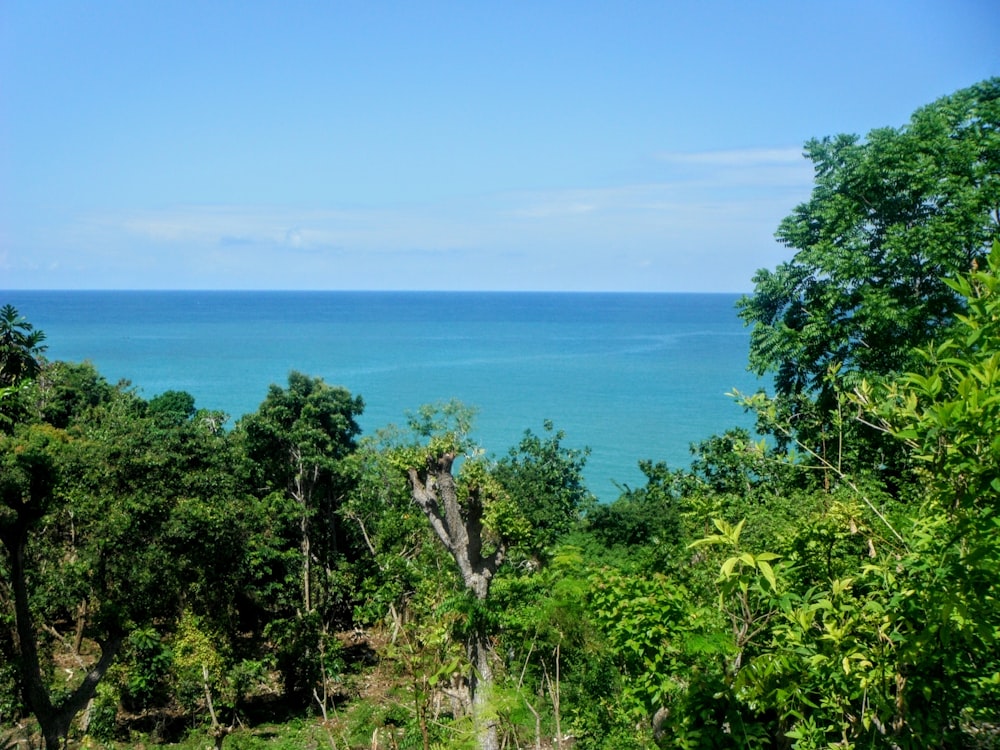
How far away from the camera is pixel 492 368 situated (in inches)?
3125

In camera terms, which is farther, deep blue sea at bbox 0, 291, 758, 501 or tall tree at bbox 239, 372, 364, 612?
deep blue sea at bbox 0, 291, 758, 501

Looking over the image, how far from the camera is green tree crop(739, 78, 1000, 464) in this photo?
486 inches

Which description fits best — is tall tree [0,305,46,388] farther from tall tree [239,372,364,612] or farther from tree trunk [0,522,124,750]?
tall tree [239,372,364,612]

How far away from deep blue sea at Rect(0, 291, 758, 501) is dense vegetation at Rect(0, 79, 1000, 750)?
13.4ft

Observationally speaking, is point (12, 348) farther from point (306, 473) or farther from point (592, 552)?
point (306, 473)

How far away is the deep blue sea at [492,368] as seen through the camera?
4784cm

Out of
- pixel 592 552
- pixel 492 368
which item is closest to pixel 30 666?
pixel 592 552

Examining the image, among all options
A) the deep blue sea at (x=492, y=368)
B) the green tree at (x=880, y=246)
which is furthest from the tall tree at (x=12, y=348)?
the deep blue sea at (x=492, y=368)

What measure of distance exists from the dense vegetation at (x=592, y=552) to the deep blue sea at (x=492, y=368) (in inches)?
161

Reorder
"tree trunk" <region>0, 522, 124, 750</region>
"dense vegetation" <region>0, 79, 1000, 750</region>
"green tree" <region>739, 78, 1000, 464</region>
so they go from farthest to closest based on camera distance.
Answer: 1. "green tree" <region>739, 78, 1000, 464</region>
2. "tree trunk" <region>0, 522, 124, 750</region>
3. "dense vegetation" <region>0, 79, 1000, 750</region>

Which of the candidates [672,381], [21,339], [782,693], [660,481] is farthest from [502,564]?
[672,381]

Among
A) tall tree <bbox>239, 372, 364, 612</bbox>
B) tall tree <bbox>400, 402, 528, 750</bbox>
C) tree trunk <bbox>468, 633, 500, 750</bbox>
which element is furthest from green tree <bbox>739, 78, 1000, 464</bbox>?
tall tree <bbox>239, 372, 364, 612</bbox>

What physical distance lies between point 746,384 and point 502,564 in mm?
54486

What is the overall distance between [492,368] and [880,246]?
6613 cm
